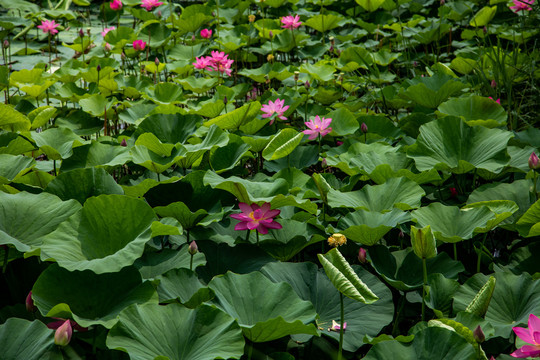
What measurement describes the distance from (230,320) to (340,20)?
2.90 metres

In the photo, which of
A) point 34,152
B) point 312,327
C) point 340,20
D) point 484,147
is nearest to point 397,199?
point 484,147

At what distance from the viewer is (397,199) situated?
141 cm

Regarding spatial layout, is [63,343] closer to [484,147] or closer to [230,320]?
[230,320]

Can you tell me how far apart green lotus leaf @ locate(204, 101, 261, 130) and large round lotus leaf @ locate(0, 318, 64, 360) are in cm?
110

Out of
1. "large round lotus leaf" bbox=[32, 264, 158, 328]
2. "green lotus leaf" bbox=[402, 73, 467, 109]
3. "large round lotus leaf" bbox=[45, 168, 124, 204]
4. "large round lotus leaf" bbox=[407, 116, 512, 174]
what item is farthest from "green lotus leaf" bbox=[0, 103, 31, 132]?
"green lotus leaf" bbox=[402, 73, 467, 109]

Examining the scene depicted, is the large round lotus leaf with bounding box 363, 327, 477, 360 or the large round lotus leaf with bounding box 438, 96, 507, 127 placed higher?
the large round lotus leaf with bounding box 363, 327, 477, 360

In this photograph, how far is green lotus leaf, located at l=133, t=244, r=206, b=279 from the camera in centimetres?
113

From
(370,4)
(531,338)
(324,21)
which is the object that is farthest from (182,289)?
(370,4)

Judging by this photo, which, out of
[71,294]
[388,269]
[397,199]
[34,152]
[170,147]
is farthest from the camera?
[34,152]

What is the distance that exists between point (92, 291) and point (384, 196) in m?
0.82

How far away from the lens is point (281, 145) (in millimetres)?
1681

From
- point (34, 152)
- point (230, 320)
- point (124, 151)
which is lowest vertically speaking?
point (34, 152)

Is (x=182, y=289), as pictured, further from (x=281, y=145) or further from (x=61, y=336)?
(x=281, y=145)

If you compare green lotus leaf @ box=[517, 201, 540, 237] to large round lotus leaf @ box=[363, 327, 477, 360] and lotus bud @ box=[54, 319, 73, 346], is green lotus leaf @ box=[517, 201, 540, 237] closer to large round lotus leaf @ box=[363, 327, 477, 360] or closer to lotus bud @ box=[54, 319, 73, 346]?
large round lotus leaf @ box=[363, 327, 477, 360]
